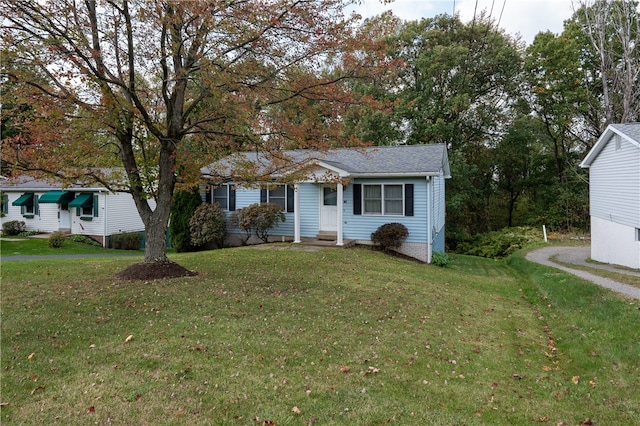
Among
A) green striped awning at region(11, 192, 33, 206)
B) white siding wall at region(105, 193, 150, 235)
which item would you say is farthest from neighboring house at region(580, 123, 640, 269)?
green striped awning at region(11, 192, 33, 206)

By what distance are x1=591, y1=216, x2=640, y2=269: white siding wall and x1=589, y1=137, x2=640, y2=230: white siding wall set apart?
0.81 ft

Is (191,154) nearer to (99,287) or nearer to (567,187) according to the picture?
(99,287)

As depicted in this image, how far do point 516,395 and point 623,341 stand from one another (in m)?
2.70

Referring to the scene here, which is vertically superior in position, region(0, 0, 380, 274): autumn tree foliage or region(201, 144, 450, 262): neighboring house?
region(0, 0, 380, 274): autumn tree foliage

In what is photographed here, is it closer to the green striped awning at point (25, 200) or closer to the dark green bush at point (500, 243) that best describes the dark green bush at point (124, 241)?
the green striped awning at point (25, 200)

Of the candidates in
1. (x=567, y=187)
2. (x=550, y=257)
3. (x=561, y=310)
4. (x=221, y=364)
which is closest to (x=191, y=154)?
(x=221, y=364)

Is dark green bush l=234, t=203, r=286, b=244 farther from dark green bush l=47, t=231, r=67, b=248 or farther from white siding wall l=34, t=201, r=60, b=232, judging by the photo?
white siding wall l=34, t=201, r=60, b=232

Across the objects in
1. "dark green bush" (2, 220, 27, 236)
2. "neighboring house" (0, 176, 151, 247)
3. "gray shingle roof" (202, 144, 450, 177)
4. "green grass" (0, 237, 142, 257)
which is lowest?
"green grass" (0, 237, 142, 257)

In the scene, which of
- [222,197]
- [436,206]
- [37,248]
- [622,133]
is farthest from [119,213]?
[622,133]

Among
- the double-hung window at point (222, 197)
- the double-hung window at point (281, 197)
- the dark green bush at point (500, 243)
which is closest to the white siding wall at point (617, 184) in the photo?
the dark green bush at point (500, 243)

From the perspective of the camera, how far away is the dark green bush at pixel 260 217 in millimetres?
16016

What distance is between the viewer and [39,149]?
→ 301 inches

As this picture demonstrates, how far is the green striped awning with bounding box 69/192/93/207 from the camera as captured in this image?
19952 mm

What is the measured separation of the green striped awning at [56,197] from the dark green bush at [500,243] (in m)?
23.0
